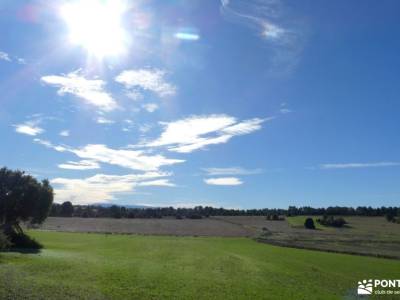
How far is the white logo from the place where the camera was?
36.3m

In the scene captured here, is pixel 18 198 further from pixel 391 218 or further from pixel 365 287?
pixel 391 218

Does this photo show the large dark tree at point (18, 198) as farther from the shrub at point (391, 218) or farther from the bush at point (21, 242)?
the shrub at point (391, 218)

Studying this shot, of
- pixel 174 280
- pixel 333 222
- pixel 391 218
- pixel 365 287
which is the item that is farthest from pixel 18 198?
pixel 391 218

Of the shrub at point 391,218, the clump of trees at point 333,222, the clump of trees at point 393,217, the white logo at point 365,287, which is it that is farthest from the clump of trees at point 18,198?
the shrub at point 391,218

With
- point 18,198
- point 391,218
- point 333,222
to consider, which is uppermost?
point 18,198

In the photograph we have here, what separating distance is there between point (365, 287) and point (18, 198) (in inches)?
2389

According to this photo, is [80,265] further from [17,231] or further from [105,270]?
[17,231]

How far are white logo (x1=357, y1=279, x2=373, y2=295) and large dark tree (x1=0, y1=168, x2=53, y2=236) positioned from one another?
57.7 m

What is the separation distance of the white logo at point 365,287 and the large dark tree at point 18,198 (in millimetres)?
57685

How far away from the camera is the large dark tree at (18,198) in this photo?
72.4 metres

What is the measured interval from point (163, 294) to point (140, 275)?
7.07 meters

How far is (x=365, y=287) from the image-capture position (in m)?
39.1

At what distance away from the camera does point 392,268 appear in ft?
174

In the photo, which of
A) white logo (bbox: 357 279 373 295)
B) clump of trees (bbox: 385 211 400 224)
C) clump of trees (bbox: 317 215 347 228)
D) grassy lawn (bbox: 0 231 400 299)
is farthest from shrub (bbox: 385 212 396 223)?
white logo (bbox: 357 279 373 295)
